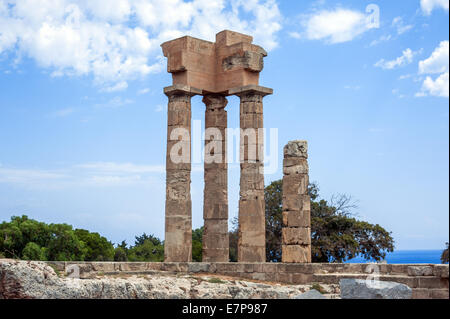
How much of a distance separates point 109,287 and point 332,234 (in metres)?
25.7

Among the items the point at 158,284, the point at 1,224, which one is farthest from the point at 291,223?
the point at 1,224

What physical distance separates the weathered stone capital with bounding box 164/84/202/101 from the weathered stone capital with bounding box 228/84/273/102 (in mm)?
1347

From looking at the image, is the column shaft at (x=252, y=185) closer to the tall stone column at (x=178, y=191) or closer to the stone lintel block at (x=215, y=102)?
the stone lintel block at (x=215, y=102)

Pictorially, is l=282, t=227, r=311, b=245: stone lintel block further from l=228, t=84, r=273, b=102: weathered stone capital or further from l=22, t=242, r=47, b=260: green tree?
l=22, t=242, r=47, b=260: green tree

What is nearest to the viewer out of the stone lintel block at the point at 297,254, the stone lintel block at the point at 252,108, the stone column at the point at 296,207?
the stone lintel block at the point at 297,254

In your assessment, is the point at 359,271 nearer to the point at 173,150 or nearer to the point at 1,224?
the point at 173,150

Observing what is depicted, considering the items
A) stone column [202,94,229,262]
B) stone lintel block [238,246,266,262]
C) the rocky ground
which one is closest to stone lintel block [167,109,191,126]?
stone column [202,94,229,262]

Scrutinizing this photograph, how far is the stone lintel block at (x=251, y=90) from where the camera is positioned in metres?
23.6

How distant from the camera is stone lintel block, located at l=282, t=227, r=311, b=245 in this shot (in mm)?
20641

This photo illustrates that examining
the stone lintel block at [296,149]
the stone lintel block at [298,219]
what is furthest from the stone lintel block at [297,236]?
the stone lintel block at [296,149]

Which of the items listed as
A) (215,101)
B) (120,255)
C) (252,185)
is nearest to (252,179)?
(252,185)

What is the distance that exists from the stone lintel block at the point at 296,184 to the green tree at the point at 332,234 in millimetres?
16304
